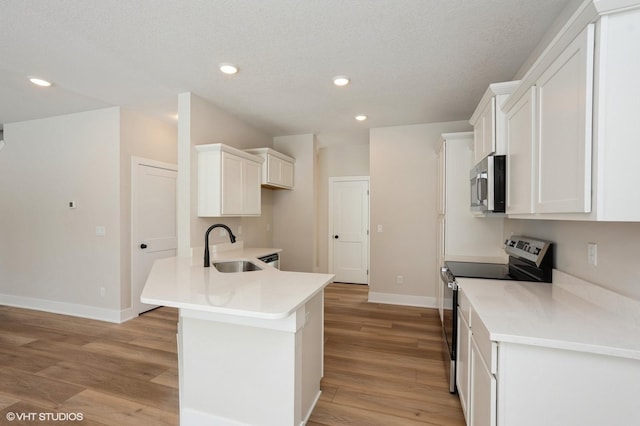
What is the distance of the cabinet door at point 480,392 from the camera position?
119 centimetres

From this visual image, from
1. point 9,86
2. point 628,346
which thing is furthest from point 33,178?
point 628,346

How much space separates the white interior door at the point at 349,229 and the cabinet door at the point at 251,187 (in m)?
2.06

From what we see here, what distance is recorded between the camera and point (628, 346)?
3.32 ft

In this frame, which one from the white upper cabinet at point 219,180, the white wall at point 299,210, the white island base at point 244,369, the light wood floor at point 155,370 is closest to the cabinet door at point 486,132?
the white island base at point 244,369

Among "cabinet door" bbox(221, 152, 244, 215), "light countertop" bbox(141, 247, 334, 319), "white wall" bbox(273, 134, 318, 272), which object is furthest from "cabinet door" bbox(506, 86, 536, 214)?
"white wall" bbox(273, 134, 318, 272)

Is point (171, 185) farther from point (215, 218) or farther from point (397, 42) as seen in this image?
point (397, 42)

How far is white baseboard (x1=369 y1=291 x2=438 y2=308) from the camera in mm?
4066

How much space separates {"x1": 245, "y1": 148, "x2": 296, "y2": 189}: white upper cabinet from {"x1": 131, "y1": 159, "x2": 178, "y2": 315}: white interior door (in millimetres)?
1319

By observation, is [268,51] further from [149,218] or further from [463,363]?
[149,218]

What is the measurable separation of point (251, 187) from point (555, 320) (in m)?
3.22

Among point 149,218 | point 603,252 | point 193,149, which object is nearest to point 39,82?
point 193,149

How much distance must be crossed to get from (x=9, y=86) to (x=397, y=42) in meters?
3.90

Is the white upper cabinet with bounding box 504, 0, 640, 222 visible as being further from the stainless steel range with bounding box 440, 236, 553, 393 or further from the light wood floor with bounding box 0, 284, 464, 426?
the light wood floor with bounding box 0, 284, 464, 426

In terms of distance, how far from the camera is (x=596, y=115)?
1.03 m
